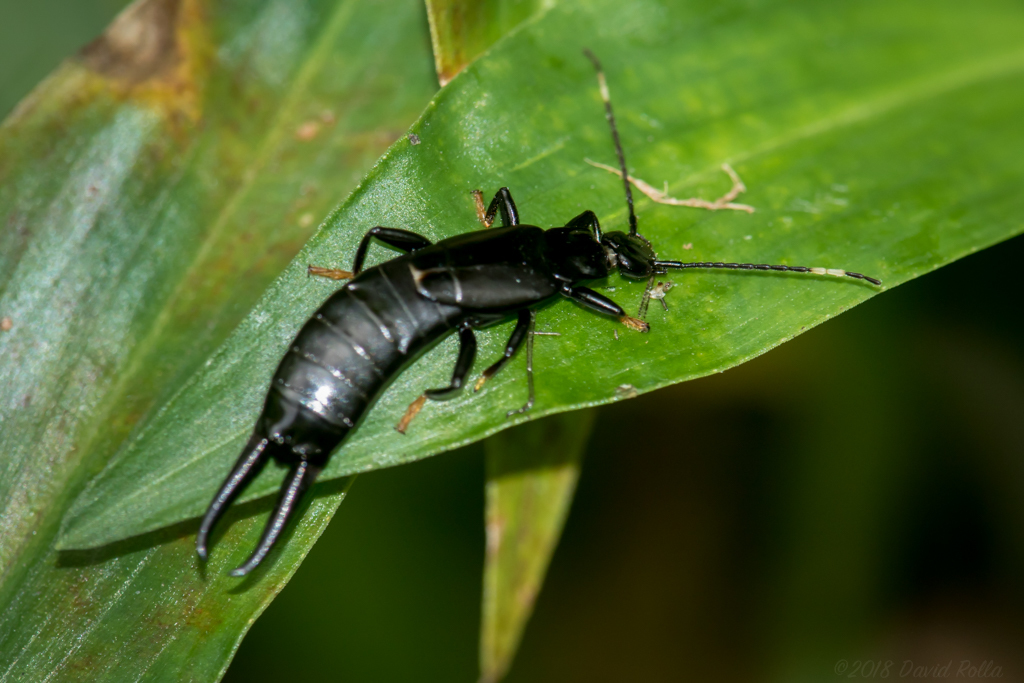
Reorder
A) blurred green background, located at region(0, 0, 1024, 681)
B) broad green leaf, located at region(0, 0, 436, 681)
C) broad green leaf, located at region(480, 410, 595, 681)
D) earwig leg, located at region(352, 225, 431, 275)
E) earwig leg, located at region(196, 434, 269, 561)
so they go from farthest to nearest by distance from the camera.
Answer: blurred green background, located at region(0, 0, 1024, 681)
broad green leaf, located at region(480, 410, 595, 681)
earwig leg, located at region(352, 225, 431, 275)
broad green leaf, located at region(0, 0, 436, 681)
earwig leg, located at region(196, 434, 269, 561)

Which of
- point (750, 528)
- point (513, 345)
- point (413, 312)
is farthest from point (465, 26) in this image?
point (750, 528)

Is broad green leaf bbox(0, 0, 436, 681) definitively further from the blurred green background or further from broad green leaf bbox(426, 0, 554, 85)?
the blurred green background

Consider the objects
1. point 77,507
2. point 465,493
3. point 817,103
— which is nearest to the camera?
point 77,507

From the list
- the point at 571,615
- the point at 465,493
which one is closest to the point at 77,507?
the point at 465,493

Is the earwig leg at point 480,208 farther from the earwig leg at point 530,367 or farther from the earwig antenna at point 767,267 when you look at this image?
the earwig antenna at point 767,267

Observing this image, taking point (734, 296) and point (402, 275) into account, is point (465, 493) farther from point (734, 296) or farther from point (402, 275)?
point (734, 296)

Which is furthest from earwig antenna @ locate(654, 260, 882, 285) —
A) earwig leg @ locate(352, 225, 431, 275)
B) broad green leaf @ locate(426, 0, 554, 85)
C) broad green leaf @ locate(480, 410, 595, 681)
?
broad green leaf @ locate(426, 0, 554, 85)
